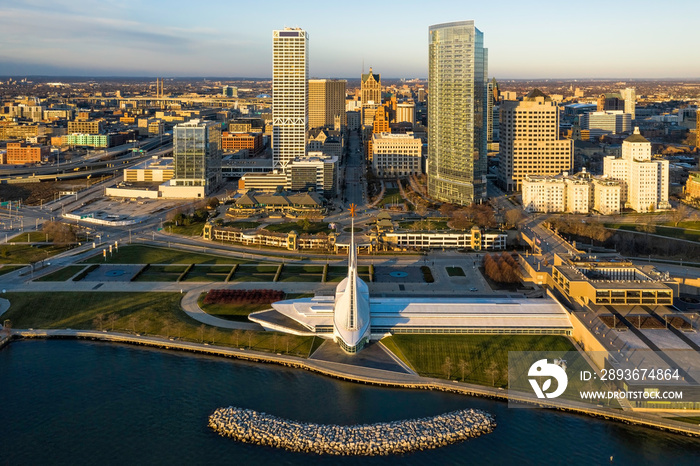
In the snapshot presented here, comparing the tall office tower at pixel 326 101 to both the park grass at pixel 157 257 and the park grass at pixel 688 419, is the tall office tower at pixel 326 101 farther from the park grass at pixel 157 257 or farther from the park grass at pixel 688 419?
the park grass at pixel 688 419

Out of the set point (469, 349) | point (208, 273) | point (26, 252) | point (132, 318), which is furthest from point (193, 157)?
point (469, 349)

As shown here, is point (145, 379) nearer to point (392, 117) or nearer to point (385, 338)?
point (385, 338)

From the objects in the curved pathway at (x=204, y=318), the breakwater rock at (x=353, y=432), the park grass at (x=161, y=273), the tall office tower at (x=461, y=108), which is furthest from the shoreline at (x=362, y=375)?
the tall office tower at (x=461, y=108)

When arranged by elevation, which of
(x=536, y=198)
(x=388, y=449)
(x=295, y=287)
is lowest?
(x=388, y=449)

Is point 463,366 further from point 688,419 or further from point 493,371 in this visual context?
point 688,419

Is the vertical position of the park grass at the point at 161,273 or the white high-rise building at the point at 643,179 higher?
the white high-rise building at the point at 643,179

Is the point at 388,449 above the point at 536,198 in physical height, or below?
below

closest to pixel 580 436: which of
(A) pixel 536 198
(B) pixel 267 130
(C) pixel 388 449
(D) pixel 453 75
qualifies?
(C) pixel 388 449
